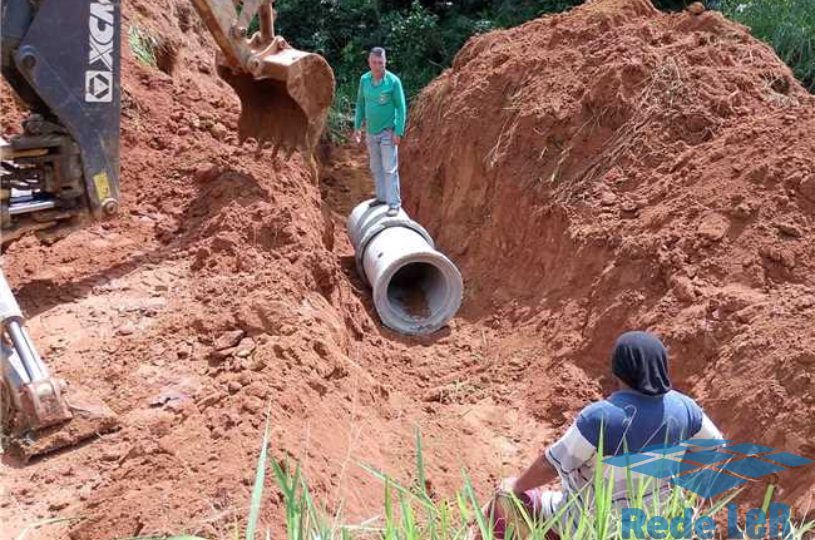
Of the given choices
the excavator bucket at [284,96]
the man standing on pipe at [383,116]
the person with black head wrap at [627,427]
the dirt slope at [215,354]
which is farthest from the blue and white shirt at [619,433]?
the man standing on pipe at [383,116]

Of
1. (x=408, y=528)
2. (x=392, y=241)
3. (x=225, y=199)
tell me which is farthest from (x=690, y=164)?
(x=408, y=528)

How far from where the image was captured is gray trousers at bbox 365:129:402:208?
28.3 ft

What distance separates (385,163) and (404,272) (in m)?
1.25

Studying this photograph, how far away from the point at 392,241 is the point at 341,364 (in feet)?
8.37

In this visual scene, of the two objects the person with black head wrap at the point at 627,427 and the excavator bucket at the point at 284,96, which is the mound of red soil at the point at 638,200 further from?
the excavator bucket at the point at 284,96

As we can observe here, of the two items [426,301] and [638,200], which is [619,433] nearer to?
[638,200]

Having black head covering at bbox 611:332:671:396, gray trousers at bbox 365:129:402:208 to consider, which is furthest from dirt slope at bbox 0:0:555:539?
black head covering at bbox 611:332:671:396

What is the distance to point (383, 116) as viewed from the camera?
8555 millimetres

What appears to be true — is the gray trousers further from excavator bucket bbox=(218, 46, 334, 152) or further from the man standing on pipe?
excavator bucket bbox=(218, 46, 334, 152)

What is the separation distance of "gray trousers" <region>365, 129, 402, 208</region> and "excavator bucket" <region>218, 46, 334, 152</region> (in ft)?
3.23

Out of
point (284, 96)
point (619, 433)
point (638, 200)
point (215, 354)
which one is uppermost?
point (284, 96)

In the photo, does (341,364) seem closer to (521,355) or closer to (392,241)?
(521,355)

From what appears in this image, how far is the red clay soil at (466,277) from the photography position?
187 inches

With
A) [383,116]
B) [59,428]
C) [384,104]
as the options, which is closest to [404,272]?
[383,116]
